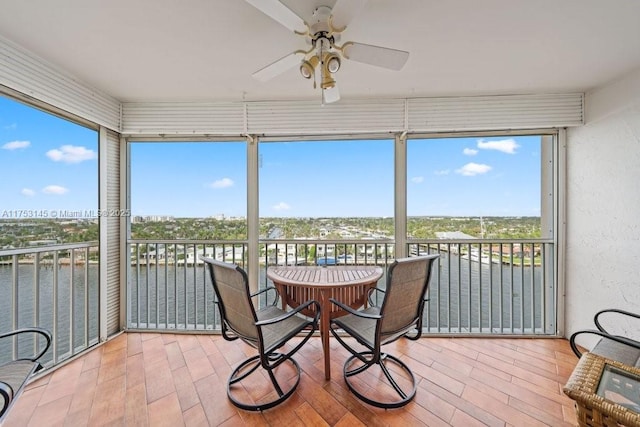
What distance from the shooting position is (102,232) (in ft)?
8.22

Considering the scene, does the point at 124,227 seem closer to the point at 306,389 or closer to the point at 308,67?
the point at 306,389

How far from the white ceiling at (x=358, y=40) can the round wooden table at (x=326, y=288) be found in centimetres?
172

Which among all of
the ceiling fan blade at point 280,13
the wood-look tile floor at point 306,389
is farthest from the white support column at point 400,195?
the ceiling fan blade at point 280,13

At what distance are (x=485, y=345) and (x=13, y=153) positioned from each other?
4.34 m

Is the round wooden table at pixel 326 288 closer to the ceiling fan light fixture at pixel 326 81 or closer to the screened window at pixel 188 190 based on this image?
the screened window at pixel 188 190

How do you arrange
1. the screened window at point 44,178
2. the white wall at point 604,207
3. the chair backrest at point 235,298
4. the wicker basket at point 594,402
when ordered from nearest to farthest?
the wicker basket at point 594,402
the chair backrest at point 235,298
the screened window at point 44,178
the white wall at point 604,207

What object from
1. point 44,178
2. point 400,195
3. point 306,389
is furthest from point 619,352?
point 44,178

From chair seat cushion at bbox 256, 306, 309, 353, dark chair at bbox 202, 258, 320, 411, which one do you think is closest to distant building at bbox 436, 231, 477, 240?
dark chair at bbox 202, 258, 320, 411

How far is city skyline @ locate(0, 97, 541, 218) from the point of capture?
8.65 ft

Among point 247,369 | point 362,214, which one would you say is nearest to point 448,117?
point 362,214

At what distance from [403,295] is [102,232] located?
288cm

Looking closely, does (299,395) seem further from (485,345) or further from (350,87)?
(350,87)

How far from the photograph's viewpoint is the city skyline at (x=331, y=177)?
2637 mm

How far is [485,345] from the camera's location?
2432 millimetres
